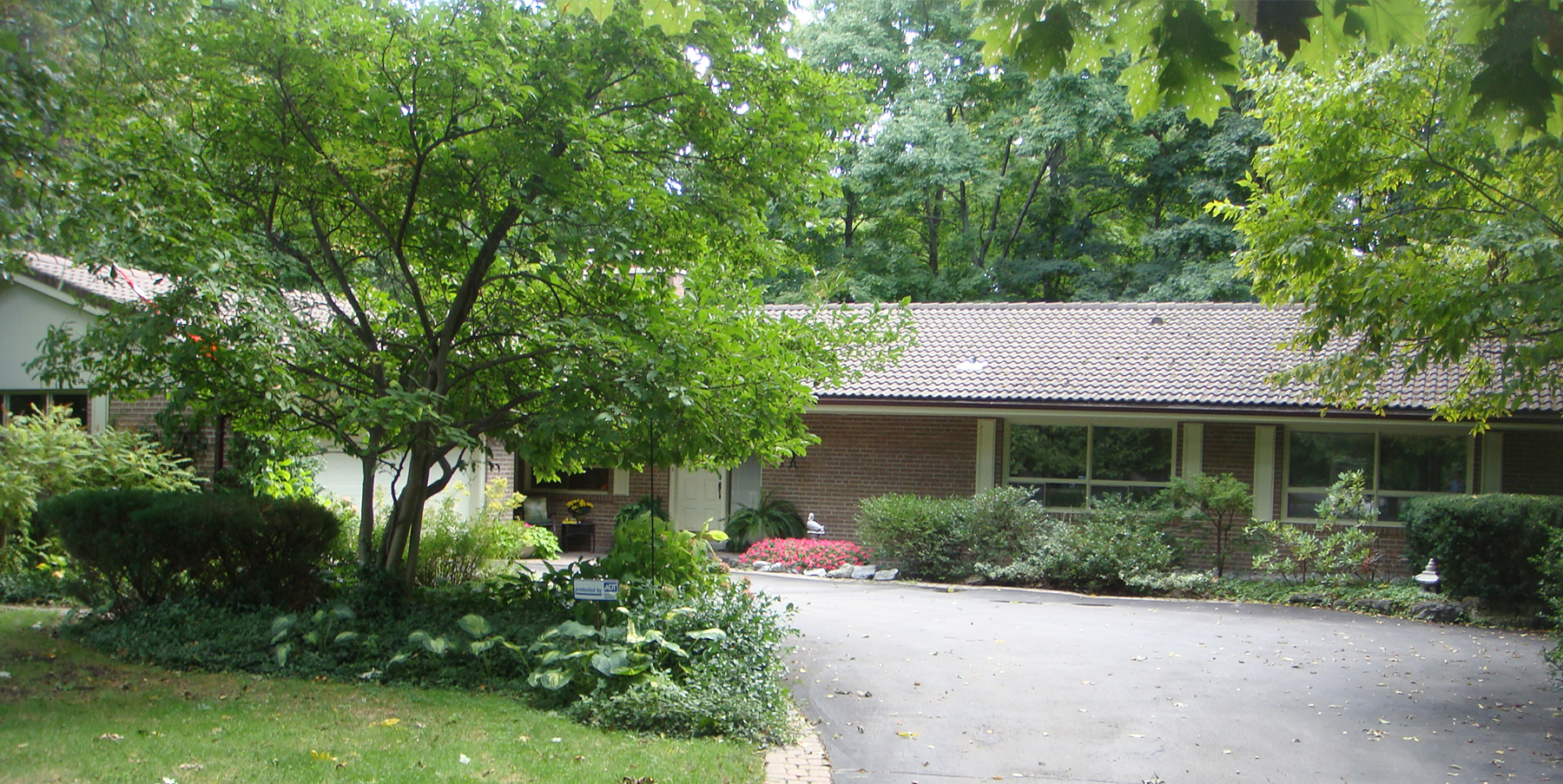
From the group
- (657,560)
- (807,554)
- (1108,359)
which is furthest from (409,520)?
(1108,359)

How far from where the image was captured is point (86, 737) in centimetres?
600

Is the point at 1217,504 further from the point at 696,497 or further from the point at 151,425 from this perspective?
the point at 151,425

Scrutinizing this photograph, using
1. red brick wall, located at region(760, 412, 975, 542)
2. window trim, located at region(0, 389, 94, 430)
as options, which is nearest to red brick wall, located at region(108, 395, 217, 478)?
window trim, located at region(0, 389, 94, 430)

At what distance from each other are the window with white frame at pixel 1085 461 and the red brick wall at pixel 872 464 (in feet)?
2.75

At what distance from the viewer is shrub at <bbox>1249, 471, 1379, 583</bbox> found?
599 inches

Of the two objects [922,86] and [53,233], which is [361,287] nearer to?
[53,233]

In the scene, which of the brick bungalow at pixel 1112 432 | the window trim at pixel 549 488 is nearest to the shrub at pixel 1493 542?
the brick bungalow at pixel 1112 432

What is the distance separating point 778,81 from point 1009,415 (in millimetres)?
11450

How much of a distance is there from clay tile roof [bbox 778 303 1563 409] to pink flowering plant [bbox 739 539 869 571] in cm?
264

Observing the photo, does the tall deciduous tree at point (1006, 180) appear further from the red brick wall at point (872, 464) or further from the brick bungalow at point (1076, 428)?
the red brick wall at point (872, 464)

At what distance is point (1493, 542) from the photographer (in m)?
13.4

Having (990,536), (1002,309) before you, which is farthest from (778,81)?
(1002,309)

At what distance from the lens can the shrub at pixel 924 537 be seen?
1695cm

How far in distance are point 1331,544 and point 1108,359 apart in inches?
214
